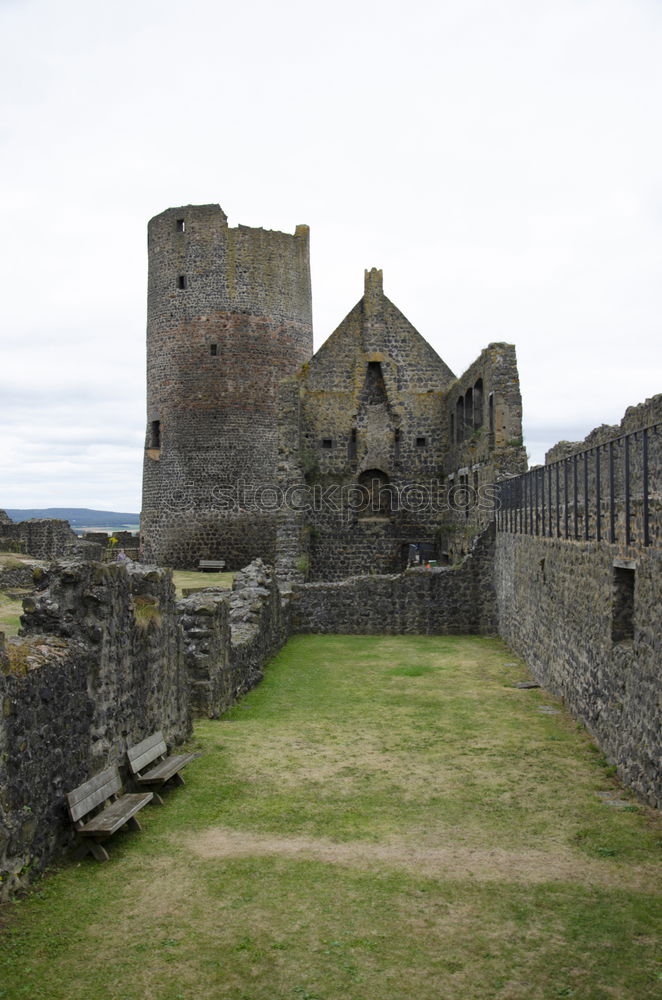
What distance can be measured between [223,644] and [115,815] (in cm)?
509

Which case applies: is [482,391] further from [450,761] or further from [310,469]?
[450,761]

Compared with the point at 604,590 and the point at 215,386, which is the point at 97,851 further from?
the point at 215,386

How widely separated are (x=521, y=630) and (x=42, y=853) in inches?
449

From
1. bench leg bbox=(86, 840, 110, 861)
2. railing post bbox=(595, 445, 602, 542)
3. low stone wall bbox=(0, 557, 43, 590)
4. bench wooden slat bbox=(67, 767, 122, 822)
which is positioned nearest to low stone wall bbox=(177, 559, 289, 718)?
bench wooden slat bbox=(67, 767, 122, 822)

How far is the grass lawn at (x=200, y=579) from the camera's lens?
26819mm

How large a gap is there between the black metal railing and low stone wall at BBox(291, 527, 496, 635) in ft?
9.87

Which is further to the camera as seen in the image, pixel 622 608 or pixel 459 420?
pixel 459 420

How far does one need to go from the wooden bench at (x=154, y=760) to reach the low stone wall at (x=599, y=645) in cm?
427

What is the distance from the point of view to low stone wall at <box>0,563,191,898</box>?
573 cm

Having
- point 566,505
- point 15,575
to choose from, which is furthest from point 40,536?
point 566,505

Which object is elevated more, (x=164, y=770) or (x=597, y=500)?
(x=597, y=500)

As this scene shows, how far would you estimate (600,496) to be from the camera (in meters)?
9.76

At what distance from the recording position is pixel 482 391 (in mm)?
22469

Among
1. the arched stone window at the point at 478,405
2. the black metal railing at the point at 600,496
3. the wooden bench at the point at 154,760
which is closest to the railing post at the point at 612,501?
the black metal railing at the point at 600,496
